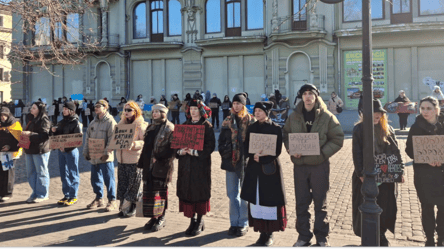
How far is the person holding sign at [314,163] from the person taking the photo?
203 inches

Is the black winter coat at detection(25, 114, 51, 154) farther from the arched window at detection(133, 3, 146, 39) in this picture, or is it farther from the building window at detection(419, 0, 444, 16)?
the arched window at detection(133, 3, 146, 39)

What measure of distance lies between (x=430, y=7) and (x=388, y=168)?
23.5m

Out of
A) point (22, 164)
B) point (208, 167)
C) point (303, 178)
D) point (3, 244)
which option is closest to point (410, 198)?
point (303, 178)

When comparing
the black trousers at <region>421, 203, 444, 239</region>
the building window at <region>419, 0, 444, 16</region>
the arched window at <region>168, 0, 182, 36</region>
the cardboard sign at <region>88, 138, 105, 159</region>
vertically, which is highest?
the arched window at <region>168, 0, 182, 36</region>

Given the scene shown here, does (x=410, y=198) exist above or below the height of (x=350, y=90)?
below

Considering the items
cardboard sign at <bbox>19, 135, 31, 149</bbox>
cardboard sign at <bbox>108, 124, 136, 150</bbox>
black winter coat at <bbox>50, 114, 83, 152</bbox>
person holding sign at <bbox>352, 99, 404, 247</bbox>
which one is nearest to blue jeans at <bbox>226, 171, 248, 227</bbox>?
person holding sign at <bbox>352, 99, 404, 247</bbox>

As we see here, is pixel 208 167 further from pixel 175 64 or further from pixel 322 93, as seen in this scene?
pixel 175 64

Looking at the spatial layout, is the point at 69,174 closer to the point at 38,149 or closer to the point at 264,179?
the point at 38,149

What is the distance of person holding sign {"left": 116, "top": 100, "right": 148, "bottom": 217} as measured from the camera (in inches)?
263

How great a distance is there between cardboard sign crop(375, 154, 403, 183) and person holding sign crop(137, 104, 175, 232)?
284 centimetres

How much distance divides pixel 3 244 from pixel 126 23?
27649mm

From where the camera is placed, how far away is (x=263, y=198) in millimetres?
5277

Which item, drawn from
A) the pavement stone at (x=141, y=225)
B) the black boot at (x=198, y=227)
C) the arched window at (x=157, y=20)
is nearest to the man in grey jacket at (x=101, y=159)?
A: the pavement stone at (x=141, y=225)

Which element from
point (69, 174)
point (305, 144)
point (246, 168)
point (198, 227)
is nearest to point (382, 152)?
point (305, 144)
